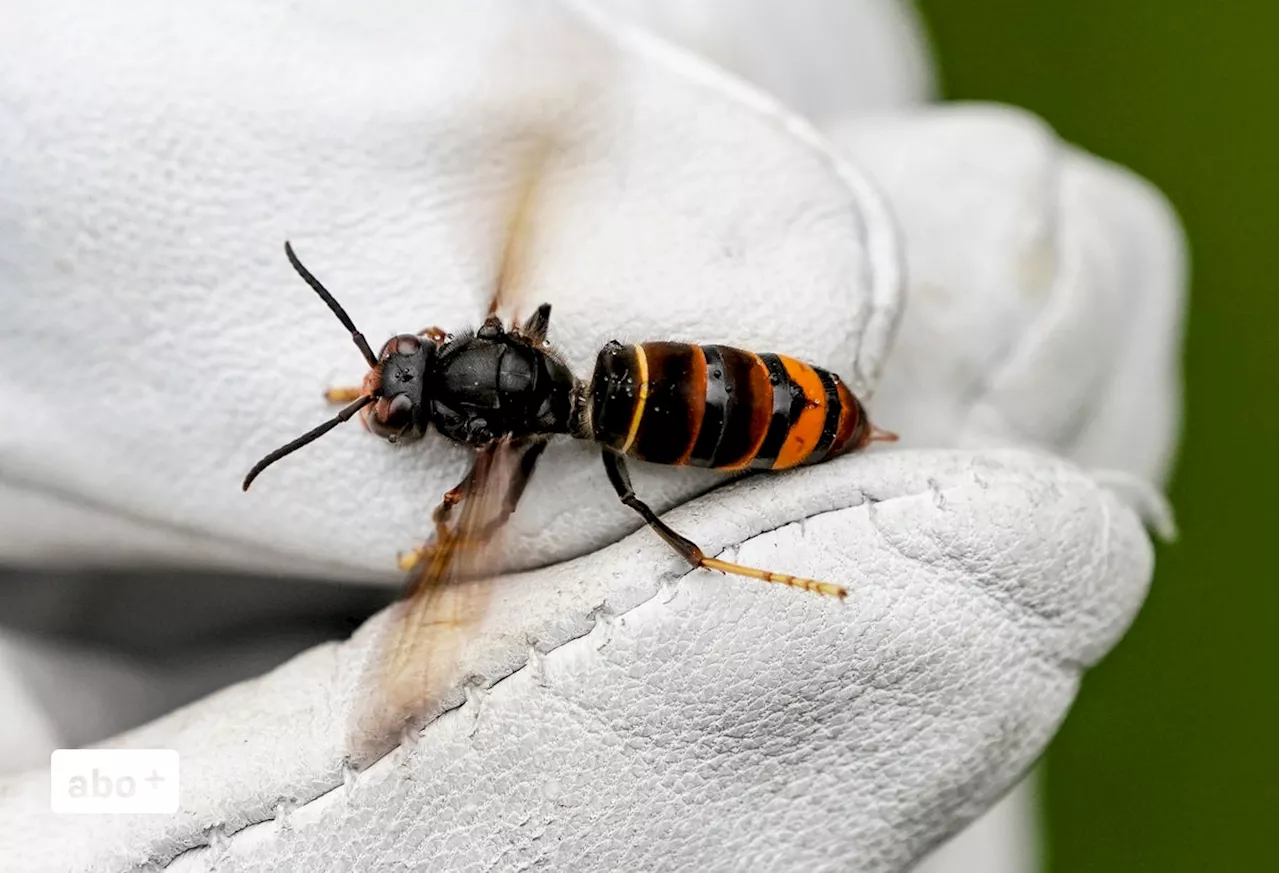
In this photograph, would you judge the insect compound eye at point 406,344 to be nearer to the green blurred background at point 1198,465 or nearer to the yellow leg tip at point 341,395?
the yellow leg tip at point 341,395

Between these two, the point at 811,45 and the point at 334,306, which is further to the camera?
the point at 811,45

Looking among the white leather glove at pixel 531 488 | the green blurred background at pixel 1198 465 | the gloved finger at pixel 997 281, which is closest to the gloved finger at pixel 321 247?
the white leather glove at pixel 531 488

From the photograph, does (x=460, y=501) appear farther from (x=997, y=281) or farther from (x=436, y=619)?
(x=997, y=281)

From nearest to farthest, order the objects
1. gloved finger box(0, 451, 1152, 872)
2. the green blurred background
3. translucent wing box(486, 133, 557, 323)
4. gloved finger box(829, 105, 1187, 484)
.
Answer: gloved finger box(0, 451, 1152, 872), translucent wing box(486, 133, 557, 323), gloved finger box(829, 105, 1187, 484), the green blurred background

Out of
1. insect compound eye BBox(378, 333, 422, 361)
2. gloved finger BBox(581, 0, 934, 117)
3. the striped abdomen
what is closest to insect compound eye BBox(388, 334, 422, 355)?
insect compound eye BBox(378, 333, 422, 361)

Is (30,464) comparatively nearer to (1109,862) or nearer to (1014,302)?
(1014,302)

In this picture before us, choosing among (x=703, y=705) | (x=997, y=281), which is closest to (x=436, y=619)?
(x=703, y=705)

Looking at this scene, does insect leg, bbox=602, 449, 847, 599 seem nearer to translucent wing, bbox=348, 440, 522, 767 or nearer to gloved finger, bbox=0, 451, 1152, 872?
gloved finger, bbox=0, 451, 1152, 872
